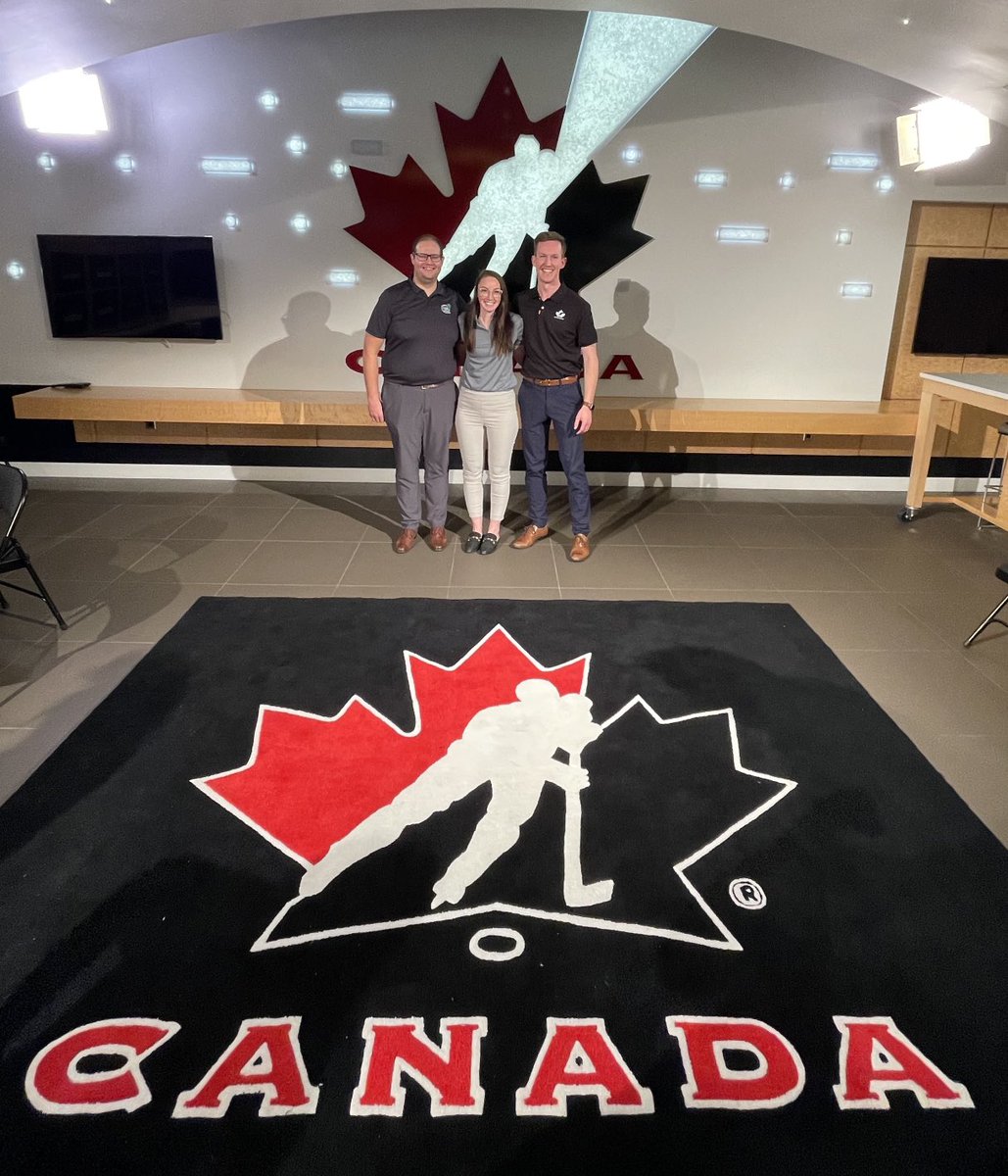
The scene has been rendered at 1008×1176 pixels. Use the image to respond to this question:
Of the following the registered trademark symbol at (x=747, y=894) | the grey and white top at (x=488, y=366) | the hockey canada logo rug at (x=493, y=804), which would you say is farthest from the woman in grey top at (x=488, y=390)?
the registered trademark symbol at (x=747, y=894)

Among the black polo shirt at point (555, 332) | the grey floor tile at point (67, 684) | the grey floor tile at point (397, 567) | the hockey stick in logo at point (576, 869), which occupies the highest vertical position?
the black polo shirt at point (555, 332)

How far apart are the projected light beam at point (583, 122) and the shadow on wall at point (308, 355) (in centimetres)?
88

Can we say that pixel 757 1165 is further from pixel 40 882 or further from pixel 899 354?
pixel 899 354

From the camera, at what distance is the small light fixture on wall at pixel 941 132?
14.7 feet

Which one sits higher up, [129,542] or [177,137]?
[177,137]

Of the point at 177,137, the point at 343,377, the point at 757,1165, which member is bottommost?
the point at 757,1165

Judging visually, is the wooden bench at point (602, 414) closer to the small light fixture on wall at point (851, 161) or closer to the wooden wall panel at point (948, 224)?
the wooden wall panel at point (948, 224)

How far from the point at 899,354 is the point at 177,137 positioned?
484 centimetres

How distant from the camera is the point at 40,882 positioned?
2021mm

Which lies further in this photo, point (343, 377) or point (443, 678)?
point (343, 377)

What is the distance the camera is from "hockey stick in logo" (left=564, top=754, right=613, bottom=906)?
79.0 inches

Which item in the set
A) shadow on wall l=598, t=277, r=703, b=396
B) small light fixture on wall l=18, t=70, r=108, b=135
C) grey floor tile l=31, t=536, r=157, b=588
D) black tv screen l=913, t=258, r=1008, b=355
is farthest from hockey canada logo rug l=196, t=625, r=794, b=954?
small light fixture on wall l=18, t=70, r=108, b=135

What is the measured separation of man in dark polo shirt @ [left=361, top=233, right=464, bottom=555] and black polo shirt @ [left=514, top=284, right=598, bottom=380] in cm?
37

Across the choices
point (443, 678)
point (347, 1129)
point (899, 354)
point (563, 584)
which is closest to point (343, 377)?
point (563, 584)
